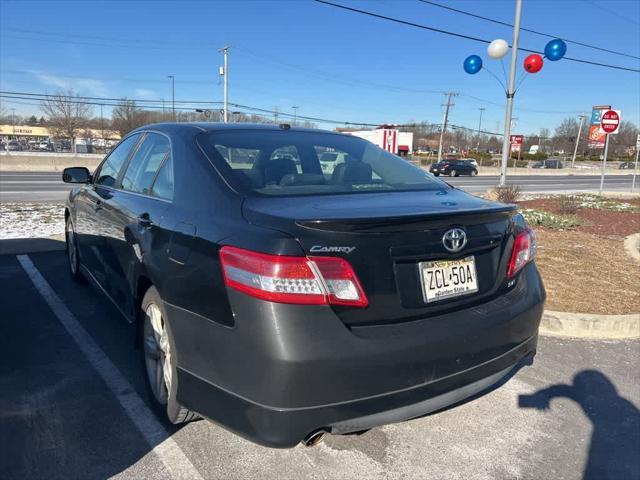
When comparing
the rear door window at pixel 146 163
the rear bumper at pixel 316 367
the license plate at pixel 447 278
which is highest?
the rear door window at pixel 146 163

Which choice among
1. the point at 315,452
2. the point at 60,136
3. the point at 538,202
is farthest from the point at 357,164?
the point at 60,136

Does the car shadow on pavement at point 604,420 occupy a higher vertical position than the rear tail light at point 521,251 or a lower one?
lower

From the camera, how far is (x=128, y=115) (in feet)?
200

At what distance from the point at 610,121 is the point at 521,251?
1832cm

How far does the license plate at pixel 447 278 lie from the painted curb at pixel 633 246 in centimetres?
628

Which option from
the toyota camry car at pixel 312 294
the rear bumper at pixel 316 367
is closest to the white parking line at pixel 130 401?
the toyota camry car at pixel 312 294

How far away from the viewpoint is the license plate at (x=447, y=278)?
7.04 feet

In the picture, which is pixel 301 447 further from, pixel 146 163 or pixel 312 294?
pixel 146 163

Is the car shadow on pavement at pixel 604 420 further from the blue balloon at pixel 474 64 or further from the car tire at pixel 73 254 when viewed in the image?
the blue balloon at pixel 474 64

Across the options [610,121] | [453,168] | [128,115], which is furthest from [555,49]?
[128,115]

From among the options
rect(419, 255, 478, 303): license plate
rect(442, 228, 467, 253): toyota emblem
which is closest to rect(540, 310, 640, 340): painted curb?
rect(419, 255, 478, 303): license plate

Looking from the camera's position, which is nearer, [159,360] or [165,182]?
[159,360]

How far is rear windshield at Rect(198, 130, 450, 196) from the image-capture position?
104 inches

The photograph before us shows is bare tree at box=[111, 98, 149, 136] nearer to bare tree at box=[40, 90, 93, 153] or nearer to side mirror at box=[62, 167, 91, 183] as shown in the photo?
bare tree at box=[40, 90, 93, 153]
